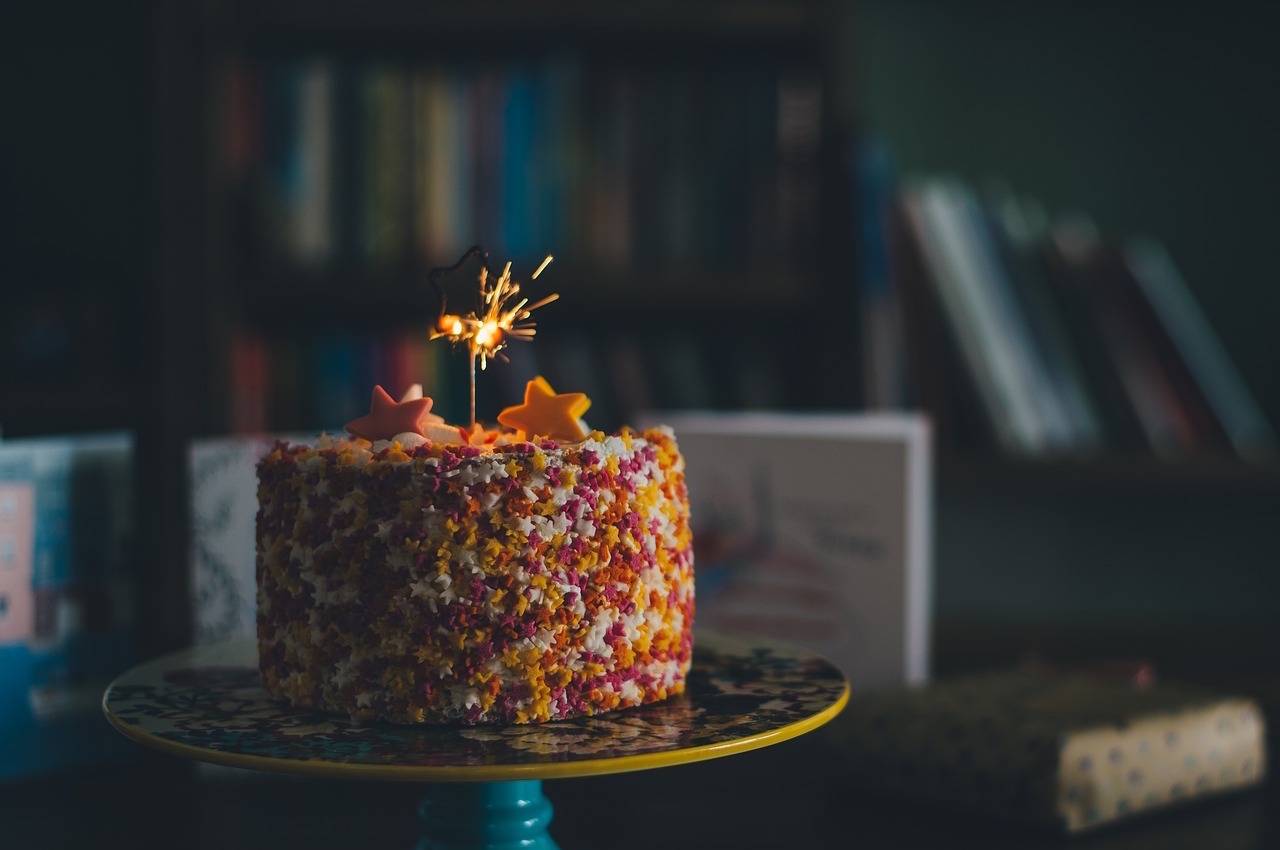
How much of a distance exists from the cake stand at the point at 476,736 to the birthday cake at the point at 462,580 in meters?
0.02

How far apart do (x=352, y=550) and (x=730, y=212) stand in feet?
4.04

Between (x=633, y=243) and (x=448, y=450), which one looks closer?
(x=448, y=450)

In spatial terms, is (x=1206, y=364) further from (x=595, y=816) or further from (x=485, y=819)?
(x=485, y=819)

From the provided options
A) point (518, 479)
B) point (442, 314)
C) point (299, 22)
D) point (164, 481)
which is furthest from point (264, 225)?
point (518, 479)

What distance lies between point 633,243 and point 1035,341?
0.57 m

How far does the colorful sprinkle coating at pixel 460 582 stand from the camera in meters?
0.69

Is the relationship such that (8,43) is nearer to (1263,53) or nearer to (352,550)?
(352,550)

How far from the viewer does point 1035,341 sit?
5.72 feet

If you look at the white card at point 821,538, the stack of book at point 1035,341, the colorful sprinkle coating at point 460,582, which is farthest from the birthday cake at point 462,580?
the stack of book at point 1035,341

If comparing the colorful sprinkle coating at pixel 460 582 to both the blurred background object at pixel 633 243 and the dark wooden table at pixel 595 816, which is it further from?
the blurred background object at pixel 633 243

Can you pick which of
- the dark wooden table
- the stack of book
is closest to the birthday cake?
the dark wooden table

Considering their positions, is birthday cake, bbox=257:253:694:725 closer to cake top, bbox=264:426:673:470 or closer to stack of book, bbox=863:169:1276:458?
cake top, bbox=264:426:673:470

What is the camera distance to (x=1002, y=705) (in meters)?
0.98

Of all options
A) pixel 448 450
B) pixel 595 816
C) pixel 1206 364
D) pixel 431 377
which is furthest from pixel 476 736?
pixel 1206 364
